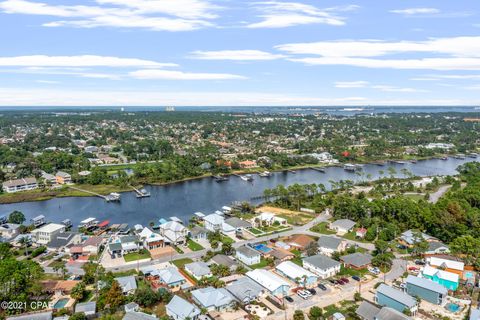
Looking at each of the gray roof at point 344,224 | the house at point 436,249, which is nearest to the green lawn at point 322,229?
the gray roof at point 344,224

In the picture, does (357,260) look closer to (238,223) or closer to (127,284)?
(238,223)

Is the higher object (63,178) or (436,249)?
(63,178)

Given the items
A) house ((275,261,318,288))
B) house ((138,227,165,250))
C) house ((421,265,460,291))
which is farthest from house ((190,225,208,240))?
house ((421,265,460,291))

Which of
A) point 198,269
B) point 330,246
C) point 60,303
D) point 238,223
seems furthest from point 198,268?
point 330,246

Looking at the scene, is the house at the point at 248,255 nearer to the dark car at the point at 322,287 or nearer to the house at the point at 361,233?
the dark car at the point at 322,287

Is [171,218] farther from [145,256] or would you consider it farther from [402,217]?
[402,217]

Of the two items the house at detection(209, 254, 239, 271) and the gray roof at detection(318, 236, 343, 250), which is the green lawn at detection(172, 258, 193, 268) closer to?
the house at detection(209, 254, 239, 271)

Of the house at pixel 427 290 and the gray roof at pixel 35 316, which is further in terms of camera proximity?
the house at pixel 427 290
